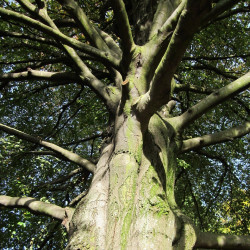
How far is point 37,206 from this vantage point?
2.85 meters

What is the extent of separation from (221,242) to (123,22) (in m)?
2.41

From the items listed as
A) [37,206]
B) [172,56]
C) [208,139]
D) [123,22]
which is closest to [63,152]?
[37,206]

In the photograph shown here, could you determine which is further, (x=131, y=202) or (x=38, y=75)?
(x=38, y=75)

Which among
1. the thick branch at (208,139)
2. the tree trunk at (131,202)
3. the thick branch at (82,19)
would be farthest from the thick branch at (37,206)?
the thick branch at (82,19)

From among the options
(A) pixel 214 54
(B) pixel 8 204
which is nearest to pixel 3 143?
(B) pixel 8 204

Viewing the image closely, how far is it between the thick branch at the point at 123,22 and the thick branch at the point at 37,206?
1.91 meters

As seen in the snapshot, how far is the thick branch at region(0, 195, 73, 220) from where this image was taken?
9.05 feet

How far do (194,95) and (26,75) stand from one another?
4.88m

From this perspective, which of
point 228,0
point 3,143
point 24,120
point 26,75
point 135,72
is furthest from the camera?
point 24,120

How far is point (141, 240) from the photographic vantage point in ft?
6.96

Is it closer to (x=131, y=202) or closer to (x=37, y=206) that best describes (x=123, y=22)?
(x=131, y=202)

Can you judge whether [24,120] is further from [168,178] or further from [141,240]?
[141,240]

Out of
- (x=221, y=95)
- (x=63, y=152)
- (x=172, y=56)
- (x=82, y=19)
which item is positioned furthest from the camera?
(x=82, y=19)

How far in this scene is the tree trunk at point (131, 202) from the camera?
213cm
